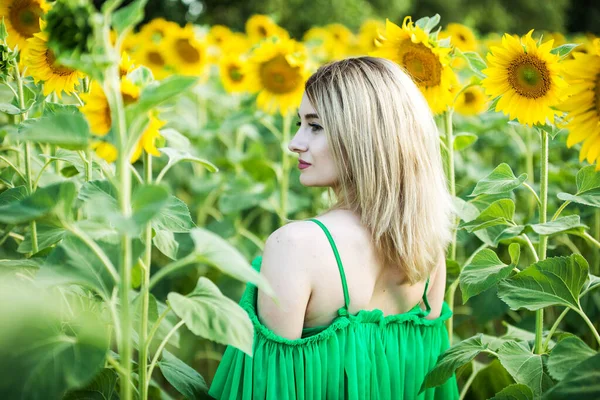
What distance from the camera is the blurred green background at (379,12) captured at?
8.59 meters

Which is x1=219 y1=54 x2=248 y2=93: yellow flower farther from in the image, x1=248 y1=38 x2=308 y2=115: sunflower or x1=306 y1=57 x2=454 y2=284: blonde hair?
x1=306 y1=57 x2=454 y2=284: blonde hair

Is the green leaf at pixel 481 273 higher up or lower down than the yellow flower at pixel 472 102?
lower down

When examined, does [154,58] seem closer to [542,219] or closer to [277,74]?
[277,74]

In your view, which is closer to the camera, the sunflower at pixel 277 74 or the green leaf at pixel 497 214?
the green leaf at pixel 497 214

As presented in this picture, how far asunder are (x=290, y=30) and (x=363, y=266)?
8434 millimetres

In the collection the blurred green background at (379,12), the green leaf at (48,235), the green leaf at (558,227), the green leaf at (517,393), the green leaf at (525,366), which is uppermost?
the blurred green background at (379,12)

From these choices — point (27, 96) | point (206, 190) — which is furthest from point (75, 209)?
point (206, 190)

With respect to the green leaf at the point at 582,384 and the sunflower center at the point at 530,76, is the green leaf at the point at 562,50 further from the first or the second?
the green leaf at the point at 582,384

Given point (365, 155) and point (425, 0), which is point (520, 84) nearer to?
point (365, 155)

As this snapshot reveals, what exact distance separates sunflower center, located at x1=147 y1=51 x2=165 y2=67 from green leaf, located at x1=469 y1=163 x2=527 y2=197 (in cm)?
243

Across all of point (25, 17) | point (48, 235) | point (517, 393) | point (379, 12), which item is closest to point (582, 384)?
point (517, 393)

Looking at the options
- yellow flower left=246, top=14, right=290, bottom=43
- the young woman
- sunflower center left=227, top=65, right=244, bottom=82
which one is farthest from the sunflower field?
yellow flower left=246, top=14, right=290, bottom=43

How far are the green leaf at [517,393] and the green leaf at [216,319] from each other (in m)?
0.63

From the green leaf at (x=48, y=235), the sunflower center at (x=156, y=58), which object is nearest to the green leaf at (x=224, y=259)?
the green leaf at (x=48, y=235)
